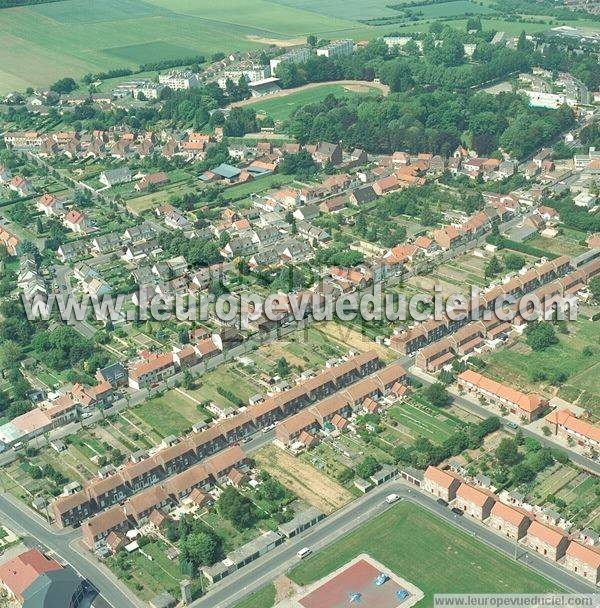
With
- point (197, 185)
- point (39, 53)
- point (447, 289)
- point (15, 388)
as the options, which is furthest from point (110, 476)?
point (39, 53)

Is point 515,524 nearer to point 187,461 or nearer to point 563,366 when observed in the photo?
point 563,366

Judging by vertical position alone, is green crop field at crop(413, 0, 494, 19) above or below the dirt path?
above

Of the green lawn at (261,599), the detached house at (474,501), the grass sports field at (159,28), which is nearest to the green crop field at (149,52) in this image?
the grass sports field at (159,28)

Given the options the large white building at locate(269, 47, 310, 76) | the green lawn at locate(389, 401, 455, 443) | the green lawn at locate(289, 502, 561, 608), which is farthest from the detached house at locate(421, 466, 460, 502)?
the large white building at locate(269, 47, 310, 76)

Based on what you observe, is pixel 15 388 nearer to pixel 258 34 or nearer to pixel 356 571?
pixel 356 571

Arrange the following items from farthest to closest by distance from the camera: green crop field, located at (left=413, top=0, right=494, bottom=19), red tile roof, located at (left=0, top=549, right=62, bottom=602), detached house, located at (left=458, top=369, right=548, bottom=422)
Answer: green crop field, located at (left=413, top=0, right=494, bottom=19), detached house, located at (left=458, top=369, right=548, bottom=422), red tile roof, located at (left=0, top=549, right=62, bottom=602)

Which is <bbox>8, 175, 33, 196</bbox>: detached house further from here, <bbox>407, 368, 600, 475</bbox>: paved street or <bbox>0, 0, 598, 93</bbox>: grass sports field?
<bbox>407, 368, 600, 475</bbox>: paved street
